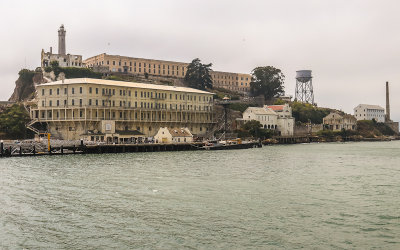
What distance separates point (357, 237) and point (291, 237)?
111 inches

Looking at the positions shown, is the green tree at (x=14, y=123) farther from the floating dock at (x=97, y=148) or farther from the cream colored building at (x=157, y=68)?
the cream colored building at (x=157, y=68)

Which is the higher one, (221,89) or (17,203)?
(221,89)

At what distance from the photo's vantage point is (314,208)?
24250mm

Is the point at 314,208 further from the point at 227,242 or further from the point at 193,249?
the point at 193,249

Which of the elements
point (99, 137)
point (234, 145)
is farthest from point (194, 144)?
point (99, 137)

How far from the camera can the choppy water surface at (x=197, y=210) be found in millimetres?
18469

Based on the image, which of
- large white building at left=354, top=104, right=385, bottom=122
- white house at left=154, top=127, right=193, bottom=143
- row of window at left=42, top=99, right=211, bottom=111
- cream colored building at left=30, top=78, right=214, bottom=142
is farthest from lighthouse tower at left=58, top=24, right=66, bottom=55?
large white building at left=354, top=104, right=385, bottom=122

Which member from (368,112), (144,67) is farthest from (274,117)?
(368,112)

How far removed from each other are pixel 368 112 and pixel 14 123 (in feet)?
422

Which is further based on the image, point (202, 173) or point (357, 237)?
point (202, 173)

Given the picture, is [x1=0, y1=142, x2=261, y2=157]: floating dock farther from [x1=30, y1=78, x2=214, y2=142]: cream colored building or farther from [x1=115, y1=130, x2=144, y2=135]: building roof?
[x1=115, y1=130, x2=144, y2=135]: building roof

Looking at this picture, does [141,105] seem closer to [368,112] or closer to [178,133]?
[178,133]

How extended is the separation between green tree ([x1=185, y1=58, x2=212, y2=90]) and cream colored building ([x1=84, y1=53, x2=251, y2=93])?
913 cm

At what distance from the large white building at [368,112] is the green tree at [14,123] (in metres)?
125
